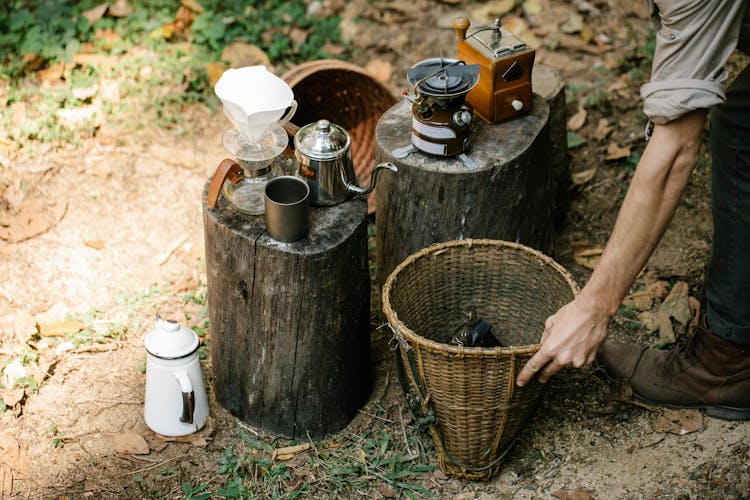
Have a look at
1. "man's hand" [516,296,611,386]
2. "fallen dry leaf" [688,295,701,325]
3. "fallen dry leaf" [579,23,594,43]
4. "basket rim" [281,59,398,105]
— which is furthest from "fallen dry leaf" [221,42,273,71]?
"man's hand" [516,296,611,386]

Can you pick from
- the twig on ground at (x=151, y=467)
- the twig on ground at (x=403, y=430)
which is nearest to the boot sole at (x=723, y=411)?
the twig on ground at (x=403, y=430)

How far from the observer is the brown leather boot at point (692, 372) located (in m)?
2.78

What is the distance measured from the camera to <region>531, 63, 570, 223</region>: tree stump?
3.45 metres

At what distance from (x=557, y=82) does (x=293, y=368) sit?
1.80 metres

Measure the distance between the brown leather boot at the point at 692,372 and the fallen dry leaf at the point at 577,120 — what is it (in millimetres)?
1595

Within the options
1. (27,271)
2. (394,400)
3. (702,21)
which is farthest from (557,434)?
(27,271)

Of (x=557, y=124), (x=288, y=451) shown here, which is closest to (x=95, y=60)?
(x=557, y=124)

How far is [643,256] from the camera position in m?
2.15

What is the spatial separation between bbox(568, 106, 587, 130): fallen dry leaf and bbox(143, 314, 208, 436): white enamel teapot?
247 centimetres

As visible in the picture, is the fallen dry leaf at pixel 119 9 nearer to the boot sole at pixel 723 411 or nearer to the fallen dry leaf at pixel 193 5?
the fallen dry leaf at pixel 193 5

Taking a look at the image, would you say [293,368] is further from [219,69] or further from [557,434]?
[219,69]

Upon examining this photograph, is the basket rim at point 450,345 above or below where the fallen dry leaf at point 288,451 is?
above

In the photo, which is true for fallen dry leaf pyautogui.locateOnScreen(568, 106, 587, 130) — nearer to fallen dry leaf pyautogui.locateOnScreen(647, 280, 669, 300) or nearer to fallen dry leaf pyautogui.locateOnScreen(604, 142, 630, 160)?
fallen dry leaf pyautogui.locateOnScreen(604, 142, 630, 160)

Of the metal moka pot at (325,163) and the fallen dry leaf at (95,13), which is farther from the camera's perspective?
the fallen dry leaf at (95,13)
